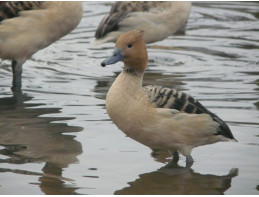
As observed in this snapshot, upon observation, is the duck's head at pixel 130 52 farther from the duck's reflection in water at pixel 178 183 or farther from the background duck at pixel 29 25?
the background duck at pixel 29 25

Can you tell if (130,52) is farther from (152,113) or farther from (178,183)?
(178,183)

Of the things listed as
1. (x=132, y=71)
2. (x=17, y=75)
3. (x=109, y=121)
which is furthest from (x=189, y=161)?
(x=17, y=75)

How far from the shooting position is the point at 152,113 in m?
6.59

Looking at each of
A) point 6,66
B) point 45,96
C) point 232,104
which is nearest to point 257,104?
point 232,104

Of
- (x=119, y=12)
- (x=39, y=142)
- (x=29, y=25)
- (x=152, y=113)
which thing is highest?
(x=119, y=12)

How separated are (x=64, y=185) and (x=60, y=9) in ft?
13.7

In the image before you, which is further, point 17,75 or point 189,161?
point 17,75

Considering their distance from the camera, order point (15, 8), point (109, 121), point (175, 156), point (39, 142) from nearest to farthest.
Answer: point (175, 156) → point (39, 142) → point (109, 121) → point (15, 8)

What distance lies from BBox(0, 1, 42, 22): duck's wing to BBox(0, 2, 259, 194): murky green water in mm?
1096

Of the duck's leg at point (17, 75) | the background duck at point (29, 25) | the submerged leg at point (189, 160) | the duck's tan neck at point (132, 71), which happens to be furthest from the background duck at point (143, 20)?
the submerged leg at point (189, 160)

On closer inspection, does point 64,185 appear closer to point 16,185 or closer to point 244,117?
point 16,185

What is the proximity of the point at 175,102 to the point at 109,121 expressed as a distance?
1.73 metres

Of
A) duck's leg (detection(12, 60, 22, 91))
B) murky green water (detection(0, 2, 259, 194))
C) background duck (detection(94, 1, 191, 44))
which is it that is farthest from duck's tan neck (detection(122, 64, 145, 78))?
background duck (detection(94, 1, 191, 44))

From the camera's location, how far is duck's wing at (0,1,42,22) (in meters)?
9.86
